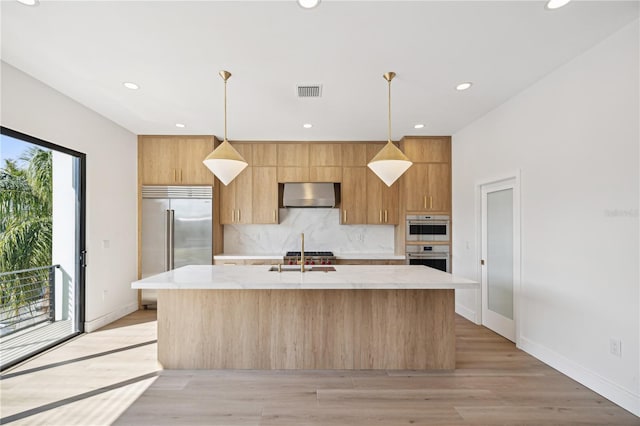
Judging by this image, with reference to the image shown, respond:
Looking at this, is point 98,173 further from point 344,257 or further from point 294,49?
point 344,257

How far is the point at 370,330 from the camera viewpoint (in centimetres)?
287

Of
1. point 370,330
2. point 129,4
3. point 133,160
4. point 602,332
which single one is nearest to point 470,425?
point 370,330

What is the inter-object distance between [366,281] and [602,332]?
1787 mm

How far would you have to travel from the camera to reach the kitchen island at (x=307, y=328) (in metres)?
2.86

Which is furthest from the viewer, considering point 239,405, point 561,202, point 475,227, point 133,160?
point 133,160

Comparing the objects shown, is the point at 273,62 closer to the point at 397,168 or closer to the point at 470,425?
the point at 397,168

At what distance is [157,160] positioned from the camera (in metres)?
4.87

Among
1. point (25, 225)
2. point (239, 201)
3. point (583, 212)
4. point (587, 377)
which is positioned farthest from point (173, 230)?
point (587, 377)

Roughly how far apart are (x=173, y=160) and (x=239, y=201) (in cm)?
115

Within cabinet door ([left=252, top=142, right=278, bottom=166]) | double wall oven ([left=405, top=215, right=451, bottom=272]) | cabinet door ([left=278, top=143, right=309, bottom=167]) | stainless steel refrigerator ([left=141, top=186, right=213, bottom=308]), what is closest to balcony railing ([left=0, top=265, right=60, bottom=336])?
stainless steel refrigerator ([left=141, top=186, right=213, bottom=308])

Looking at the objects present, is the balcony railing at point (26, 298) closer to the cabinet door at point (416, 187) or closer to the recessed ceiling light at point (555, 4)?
the cabinet door at point (416, 187)

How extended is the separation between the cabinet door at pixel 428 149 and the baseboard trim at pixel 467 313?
219 centimetres

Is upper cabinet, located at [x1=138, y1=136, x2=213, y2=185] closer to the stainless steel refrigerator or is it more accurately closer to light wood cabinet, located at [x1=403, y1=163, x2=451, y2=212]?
the stainless steel refrigerator

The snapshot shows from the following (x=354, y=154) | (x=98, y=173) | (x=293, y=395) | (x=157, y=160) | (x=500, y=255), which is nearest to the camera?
(x=293, y=395)
